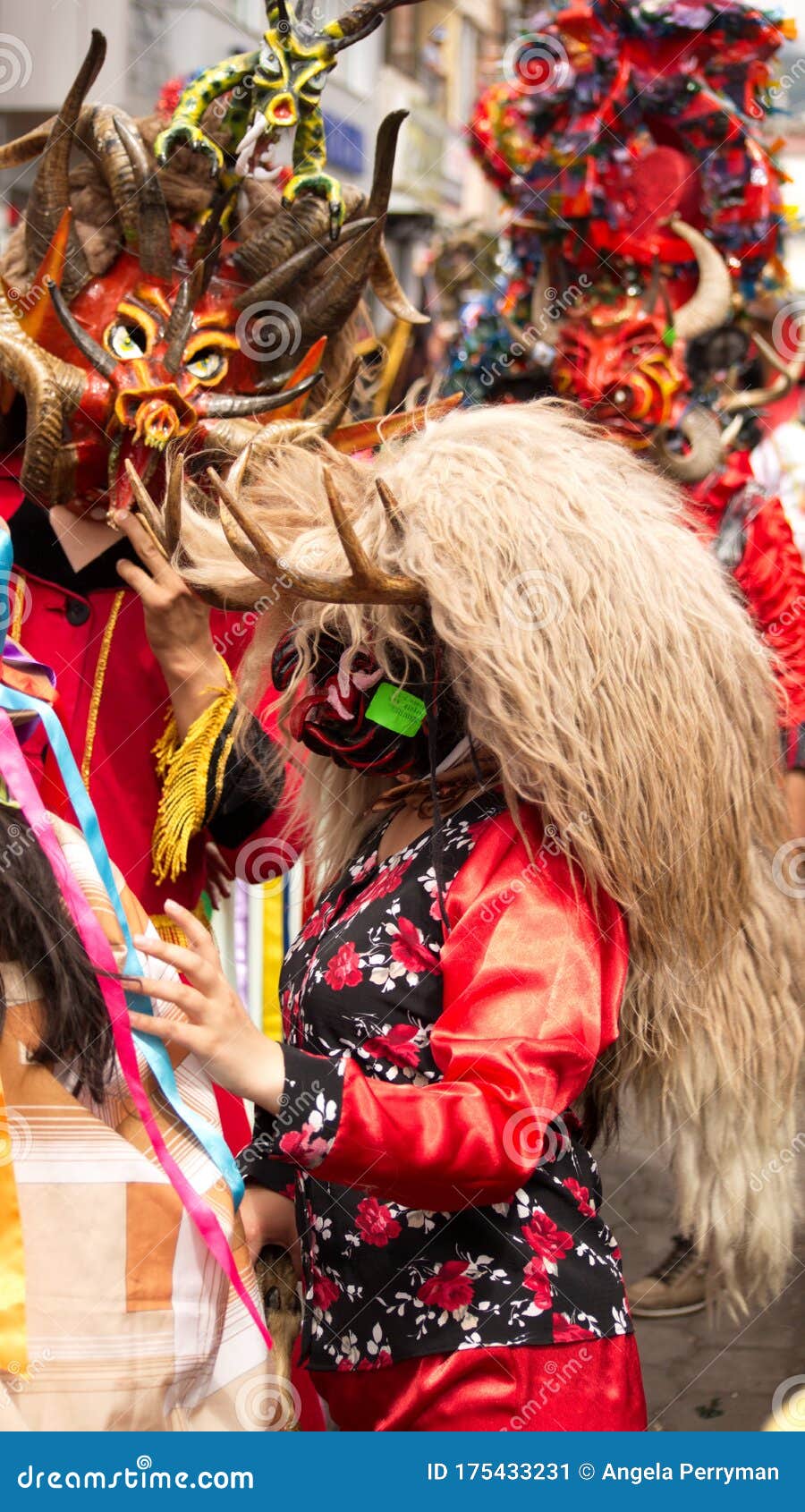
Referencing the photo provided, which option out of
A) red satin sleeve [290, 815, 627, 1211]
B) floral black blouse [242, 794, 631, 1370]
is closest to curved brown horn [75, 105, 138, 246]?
floral black blouse [242, 794, 631, 1370]

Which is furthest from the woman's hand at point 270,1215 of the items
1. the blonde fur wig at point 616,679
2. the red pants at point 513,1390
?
the blonde fur wig at point 616,679

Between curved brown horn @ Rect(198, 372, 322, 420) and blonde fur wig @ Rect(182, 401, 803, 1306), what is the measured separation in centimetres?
42

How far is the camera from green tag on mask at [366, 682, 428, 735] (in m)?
1.70

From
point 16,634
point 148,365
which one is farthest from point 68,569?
point 148,365

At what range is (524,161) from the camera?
4.82m

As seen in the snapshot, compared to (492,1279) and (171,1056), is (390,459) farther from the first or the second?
(492,1279)

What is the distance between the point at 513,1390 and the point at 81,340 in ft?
5.06

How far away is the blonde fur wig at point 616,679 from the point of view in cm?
158

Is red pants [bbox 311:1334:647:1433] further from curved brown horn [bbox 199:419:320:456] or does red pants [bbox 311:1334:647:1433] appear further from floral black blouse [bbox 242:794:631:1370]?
curved brown horn [bbox 199:419:320:456]

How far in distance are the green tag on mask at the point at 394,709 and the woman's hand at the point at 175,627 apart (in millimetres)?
549

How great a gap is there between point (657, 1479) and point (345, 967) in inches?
24.0

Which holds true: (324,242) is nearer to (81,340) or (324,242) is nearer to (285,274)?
(285,274)

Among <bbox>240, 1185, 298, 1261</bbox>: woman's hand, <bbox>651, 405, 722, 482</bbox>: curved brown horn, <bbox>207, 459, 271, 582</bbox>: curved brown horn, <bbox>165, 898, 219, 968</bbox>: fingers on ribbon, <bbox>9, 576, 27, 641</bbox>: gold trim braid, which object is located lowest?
<bbox>240, 1185, 298, 1261</bbox>: woman's hand

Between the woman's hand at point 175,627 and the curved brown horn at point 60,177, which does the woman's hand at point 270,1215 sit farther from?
the curved brown horn at point 60,177
